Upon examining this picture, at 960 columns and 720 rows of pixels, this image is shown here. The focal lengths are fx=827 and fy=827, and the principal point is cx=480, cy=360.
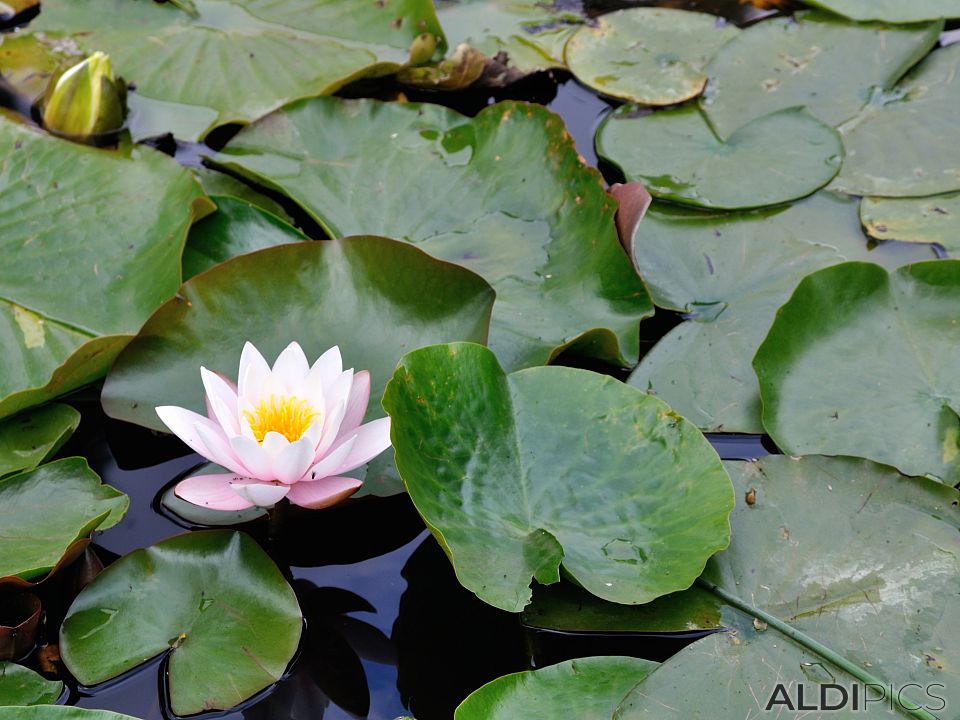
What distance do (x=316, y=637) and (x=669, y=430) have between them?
769 millimetres

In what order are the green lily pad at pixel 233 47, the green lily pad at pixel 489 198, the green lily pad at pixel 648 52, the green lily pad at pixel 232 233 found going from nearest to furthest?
the green lily pad at pixel 489 198
the green lily pad at pixel 232 233
the green lily pad at pixel 233 47
the green lily pad at pixel 648 52

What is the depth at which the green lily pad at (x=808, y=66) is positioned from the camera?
261 centimetres

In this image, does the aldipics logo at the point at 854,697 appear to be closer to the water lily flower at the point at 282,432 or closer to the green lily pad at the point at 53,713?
the water lily flower at the point at 282,432

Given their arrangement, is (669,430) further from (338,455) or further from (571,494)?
(338,455)

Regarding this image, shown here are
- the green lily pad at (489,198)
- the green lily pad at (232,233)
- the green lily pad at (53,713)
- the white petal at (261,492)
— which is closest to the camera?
the green lily pad at (53,713)

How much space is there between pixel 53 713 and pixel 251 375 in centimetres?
64

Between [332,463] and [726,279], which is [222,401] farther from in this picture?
[726,279]

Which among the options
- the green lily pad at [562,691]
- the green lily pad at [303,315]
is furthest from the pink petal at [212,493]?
the green lily pad at [562,691]

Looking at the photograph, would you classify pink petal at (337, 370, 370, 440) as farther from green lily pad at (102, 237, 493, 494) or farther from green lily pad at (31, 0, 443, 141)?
green lily pad at (31, 0, 443, 141)

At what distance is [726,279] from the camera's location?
2.12 m

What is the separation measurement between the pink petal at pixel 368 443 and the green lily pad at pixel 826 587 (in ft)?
1.99

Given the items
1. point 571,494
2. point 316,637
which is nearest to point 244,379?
point 316,637

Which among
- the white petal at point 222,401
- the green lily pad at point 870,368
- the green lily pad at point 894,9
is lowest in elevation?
the green lily pad at point 870,368

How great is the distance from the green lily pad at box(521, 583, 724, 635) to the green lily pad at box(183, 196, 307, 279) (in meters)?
1.11
